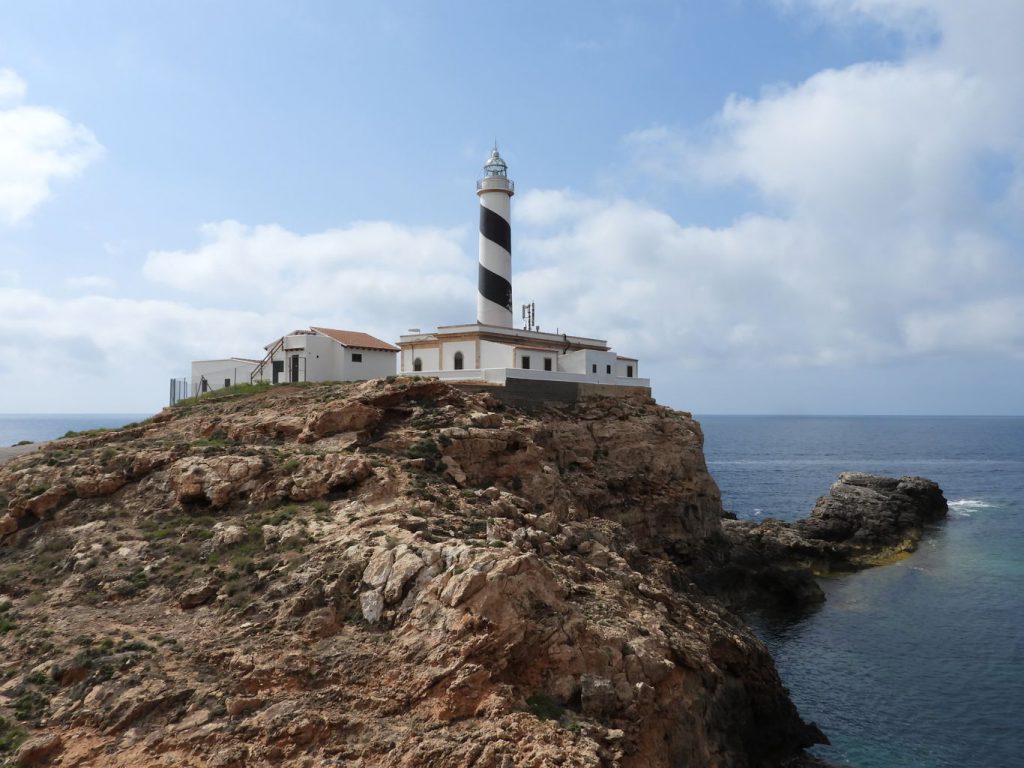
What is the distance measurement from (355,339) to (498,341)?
698 cm

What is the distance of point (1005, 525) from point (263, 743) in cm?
5671

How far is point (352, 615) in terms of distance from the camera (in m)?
13.5

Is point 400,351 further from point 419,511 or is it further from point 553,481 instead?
point 419,511

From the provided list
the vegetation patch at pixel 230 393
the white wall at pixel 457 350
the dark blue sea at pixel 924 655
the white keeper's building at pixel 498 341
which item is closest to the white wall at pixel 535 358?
the white keeper's building at pixel 498 341

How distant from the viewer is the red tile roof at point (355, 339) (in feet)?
105

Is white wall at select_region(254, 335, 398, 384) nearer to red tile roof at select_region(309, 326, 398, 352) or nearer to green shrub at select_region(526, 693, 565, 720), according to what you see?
red tile roof at select_region(309, 326, 398, 352)

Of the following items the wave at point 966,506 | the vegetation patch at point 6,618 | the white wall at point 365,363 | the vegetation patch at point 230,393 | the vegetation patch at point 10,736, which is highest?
the white wall at point 365,363

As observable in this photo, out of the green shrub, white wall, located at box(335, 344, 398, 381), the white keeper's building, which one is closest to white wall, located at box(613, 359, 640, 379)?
the white keeper's building

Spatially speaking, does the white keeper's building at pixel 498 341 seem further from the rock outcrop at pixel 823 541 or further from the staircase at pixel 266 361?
the rock outcrop at pixel 823 541

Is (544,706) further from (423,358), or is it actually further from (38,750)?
(423,358)

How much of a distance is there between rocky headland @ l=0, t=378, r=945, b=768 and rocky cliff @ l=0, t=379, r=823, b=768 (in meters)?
0.05

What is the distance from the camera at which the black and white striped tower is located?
36.7 meters

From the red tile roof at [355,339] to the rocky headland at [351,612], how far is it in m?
7.27

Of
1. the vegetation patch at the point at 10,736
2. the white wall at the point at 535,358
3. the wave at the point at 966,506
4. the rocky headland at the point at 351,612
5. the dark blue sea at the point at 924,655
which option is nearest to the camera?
the vegetation patch at the point at 10,736
